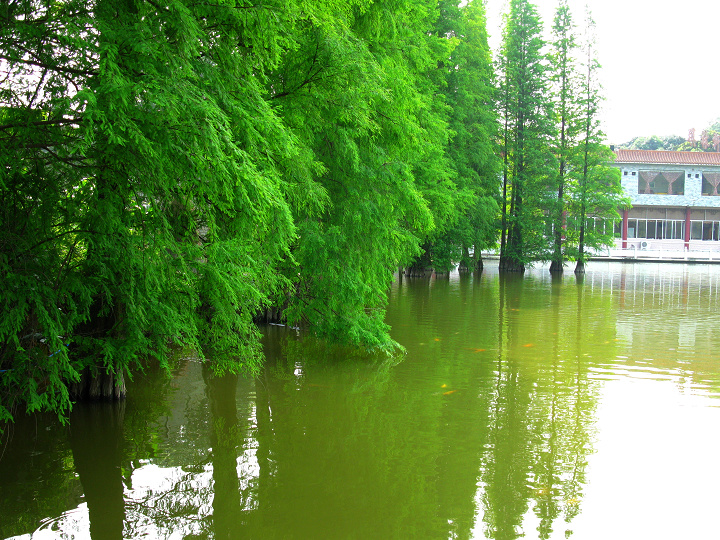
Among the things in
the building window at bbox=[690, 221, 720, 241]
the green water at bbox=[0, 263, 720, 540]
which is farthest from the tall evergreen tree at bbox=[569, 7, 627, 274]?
the green water at bbox=[0, 263, 720, 540]

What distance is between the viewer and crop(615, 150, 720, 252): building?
4956cm

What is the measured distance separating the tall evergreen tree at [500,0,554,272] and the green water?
2456cm

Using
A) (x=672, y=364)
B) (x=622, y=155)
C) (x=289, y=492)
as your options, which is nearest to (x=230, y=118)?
(x=289, y=492)

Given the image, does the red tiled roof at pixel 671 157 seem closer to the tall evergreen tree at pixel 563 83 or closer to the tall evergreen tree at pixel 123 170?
the tall evergreen tree at pixel 563 83

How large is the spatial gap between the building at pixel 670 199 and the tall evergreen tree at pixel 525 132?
673 inches

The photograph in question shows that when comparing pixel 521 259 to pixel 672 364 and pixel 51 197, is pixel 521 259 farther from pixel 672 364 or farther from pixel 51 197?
pixel 51 197

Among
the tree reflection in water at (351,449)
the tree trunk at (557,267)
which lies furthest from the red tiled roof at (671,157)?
the tree reflection in water at (351,449)

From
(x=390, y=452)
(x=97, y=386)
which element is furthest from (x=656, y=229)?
(x=97, y=386)

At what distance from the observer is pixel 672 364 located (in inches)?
395

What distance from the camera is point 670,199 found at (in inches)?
1970

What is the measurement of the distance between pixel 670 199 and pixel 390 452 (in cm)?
5021

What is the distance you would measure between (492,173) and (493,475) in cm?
2722

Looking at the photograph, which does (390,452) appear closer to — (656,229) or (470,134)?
(470,134)

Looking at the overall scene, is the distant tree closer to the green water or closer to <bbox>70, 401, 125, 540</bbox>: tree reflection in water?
the green water
